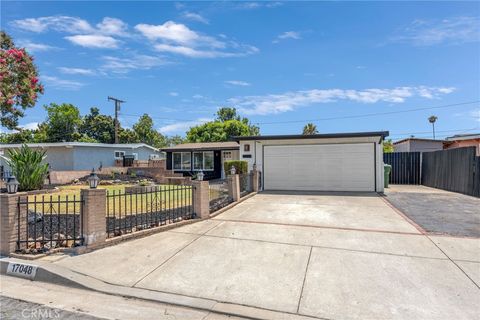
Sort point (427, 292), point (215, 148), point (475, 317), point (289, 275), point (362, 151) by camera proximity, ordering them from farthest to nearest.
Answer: point (215, 148) → point (362, 151) → point (289, 275) → point (427, 292) → point (475, 317)

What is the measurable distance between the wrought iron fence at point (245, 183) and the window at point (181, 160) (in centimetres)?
1187

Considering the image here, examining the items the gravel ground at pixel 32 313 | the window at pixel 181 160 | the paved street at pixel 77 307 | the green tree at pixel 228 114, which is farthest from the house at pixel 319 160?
the green tree at pixel 228 114

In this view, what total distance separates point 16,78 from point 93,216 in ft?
38.5

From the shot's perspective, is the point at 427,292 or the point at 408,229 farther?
the point at 408,229

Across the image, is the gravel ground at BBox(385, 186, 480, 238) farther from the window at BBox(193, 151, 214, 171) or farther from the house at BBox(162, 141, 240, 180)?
the window at BBox(193, 151, 214, 171)

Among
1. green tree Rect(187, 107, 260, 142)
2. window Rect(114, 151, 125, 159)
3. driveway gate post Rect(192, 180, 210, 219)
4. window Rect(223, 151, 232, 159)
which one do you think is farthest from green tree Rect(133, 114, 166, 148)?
driveway gate post Rect(192, 180, 210, 219)

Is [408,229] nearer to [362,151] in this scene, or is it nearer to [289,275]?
[289,275]

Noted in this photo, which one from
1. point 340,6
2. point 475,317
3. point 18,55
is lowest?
point 475,317

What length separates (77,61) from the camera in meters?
18.1

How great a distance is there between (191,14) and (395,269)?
10684 millimetres

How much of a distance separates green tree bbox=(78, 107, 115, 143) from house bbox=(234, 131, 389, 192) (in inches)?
1470

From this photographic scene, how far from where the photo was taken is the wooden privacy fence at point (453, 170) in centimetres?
1223

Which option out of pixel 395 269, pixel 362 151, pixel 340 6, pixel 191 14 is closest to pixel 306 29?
pixel 340 6

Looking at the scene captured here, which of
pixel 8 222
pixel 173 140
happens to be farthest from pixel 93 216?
pixel 173 140
